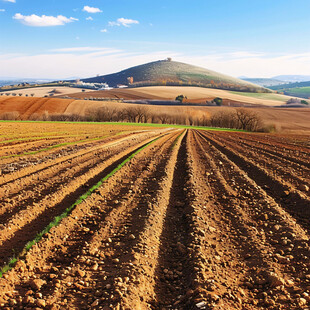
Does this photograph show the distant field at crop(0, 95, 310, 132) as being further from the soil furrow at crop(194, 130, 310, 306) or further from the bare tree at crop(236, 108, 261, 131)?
the soil furrow at crop(194, 130, 310, 306)

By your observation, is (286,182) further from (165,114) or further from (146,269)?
(165,114)

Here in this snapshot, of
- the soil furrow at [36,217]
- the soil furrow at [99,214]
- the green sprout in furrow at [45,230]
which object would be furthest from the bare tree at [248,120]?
the green sprout in furrow at [45,230]

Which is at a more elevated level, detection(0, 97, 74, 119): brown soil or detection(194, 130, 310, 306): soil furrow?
detection(0, 97, 74, 119): brown soil

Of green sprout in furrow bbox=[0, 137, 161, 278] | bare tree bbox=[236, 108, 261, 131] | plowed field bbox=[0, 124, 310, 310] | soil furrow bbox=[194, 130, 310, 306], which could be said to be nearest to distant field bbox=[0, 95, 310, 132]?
bare tree bbox=[236, 108, 261, 131]

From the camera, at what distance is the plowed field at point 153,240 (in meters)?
5.45

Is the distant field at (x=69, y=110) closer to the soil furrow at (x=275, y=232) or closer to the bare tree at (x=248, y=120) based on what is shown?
the bare tree at (x=248, y=120)

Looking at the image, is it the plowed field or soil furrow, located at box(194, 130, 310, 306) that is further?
soil furrow, located at box(194, 130, 310, 306)

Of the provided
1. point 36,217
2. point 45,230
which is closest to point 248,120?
point 36,217

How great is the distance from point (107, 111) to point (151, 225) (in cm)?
6673

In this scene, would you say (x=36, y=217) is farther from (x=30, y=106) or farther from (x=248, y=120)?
(x=30, y=106)

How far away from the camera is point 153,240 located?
7609 mm

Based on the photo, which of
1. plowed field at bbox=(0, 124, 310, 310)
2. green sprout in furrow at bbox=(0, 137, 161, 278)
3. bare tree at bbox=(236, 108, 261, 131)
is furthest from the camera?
bare tree at bbox=(236, 108, 261, 131)

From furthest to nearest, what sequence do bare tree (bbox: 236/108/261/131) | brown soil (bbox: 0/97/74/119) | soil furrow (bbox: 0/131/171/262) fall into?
brown soil (bbox: 0/97/74/119), bare tree (bbox: 236/108/261/131), soil furrow (bbox: 0/131/171/262)

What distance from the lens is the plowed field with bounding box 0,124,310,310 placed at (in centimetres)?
545
